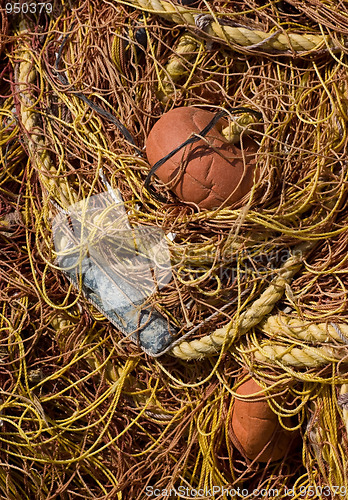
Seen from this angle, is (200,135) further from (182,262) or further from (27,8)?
(27,8)

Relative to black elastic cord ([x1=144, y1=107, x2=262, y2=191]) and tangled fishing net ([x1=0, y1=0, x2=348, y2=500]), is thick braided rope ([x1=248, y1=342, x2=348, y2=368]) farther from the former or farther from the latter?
black elastic cord ([x1=144, y1=107, x2=262, y2=191])

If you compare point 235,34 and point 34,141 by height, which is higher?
point 235,34

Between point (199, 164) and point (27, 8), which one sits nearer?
point (199, 164)

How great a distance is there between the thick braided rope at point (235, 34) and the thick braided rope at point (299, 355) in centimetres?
110

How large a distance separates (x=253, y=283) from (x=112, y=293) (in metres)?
0.52

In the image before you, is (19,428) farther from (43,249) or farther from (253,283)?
(253,283)

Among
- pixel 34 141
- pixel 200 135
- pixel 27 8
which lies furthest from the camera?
pixel 27 8

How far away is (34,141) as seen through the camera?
2250mm

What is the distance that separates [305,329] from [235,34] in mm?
1111

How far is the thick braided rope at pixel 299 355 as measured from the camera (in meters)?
1.95

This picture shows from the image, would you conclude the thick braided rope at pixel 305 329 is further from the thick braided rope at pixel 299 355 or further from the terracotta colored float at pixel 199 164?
the terracotta colored float at pixel 199 164

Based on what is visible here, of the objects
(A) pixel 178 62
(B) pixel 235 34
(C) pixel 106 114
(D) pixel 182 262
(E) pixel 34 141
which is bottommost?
(D) pixel 182 262

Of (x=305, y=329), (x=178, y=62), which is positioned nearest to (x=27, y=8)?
(x=178, y=62)

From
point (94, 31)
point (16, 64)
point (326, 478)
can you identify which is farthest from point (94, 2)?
point (326, 478)
